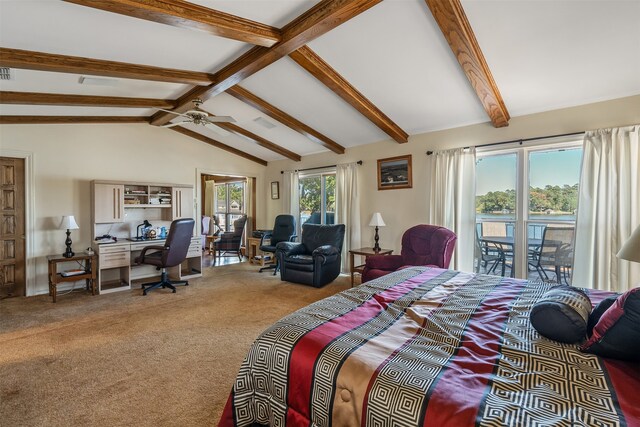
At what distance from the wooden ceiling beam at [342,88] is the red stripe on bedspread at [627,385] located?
321cm

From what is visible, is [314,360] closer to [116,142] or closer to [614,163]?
[614,163]

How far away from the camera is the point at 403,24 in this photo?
256cm

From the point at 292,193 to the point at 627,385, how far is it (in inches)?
232

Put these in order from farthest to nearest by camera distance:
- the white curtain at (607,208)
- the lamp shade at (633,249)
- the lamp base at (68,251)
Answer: the lamp base at (68,251)
the white curtain at (607,208)
the lamp shade at (633,249)

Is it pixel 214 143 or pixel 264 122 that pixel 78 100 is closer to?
pixel 264 122

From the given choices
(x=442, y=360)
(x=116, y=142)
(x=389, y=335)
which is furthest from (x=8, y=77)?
(x=442, y=360)

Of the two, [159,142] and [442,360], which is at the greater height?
[159,142]

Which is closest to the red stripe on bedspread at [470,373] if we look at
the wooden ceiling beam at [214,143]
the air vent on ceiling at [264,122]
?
the air vent on ceiling at [264,122]

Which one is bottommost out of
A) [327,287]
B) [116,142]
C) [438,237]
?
[327,287]

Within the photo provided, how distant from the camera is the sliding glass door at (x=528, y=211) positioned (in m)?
3.49

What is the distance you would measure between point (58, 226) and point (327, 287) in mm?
4159

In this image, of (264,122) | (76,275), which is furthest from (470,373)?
(76,275)

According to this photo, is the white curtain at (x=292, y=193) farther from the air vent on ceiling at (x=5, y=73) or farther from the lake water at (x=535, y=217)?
the air vent on ceiling at (x=5, y=73)

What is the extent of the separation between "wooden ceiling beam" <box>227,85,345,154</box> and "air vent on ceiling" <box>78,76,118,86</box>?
1341mm
